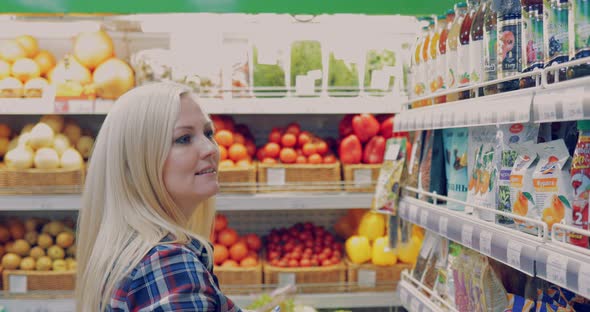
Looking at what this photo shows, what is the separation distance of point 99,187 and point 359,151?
2297 mm

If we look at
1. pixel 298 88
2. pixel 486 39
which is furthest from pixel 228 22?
pixel 486 39

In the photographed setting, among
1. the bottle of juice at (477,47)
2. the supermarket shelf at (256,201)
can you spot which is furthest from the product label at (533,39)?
the supermarket shelf at (256,201)

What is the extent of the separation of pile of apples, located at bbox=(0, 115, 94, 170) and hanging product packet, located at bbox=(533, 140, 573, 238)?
8.85 feet

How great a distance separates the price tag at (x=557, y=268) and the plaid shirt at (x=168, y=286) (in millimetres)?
685

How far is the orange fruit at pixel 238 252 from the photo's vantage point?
361cm

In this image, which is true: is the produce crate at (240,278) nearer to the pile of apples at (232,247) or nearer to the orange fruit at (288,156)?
the pile of apples at (232,247)

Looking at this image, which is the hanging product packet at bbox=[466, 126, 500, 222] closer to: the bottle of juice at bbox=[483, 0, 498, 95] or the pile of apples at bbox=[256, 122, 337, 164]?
the bottle of juice at bbox=[483, 0, 498, 95]

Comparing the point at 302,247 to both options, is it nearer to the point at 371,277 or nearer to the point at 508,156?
the point at 371,277

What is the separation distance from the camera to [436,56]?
85.4 inches

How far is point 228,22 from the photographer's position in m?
3.88

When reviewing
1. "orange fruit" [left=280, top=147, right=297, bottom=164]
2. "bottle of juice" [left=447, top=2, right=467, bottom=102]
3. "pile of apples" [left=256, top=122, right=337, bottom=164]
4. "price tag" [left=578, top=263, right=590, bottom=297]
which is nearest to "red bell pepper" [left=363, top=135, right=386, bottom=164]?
"pile of apples" [left=256, top=122, right=337, bottom=164]

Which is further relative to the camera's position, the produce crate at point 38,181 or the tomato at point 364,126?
the tomato at point 364,126

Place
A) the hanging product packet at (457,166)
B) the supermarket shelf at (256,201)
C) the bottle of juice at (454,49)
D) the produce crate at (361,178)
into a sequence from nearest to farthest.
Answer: the bottle of juice at (454,49)
the hanging product packet at (457,166)
the supermarket shelf at (256,201)
the produce crate at (361,178)

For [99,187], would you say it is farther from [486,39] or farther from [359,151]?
[359,151]
